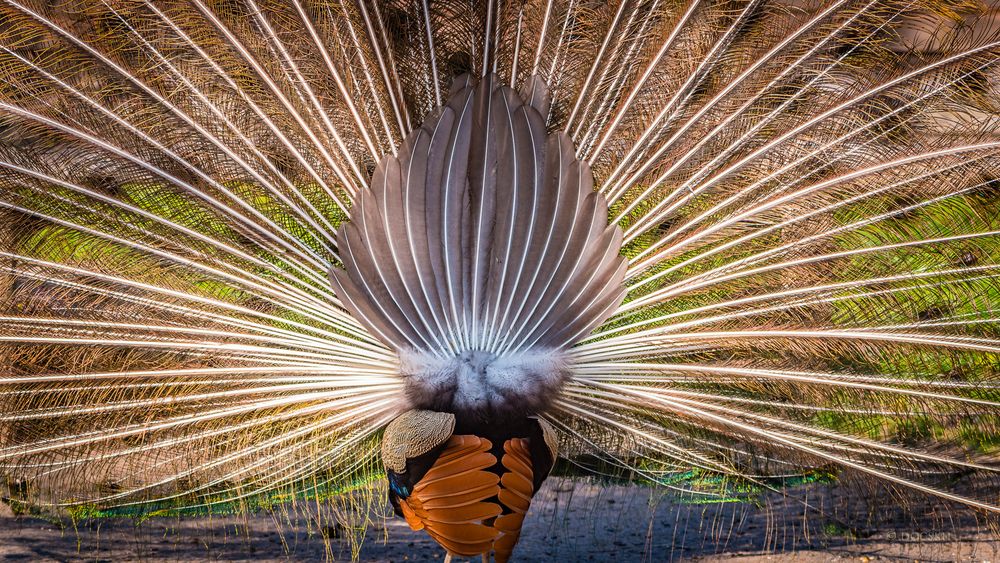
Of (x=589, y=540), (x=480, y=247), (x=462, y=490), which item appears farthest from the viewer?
(x=589, y=540)

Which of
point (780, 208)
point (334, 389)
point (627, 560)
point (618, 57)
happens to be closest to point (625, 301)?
point (780, 208)

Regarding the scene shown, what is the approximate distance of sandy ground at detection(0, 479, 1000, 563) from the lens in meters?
4.44

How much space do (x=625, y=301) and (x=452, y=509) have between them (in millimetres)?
1254

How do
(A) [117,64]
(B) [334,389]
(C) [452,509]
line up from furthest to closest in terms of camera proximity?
(B) [334,389] < (A) [117,64] < (C) [452,509]

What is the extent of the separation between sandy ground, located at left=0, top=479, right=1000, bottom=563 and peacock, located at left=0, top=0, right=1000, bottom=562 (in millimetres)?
985

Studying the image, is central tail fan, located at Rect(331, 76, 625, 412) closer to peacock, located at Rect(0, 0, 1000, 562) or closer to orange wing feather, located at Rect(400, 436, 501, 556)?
peacock, located at Rect(0, 0, 1000, 562)

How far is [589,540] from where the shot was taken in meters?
4.68

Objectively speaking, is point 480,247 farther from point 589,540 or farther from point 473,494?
point 589,540

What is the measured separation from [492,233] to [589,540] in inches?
90.3

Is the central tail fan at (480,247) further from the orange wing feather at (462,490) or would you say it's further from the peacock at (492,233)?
the orange wing feather at (462,490)

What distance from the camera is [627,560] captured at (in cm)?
449

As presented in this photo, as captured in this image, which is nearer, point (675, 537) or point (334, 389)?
point (334, 389)

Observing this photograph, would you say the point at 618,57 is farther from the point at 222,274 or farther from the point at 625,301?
the point at 222,274

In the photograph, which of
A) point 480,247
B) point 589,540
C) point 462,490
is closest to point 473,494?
point 462,490
